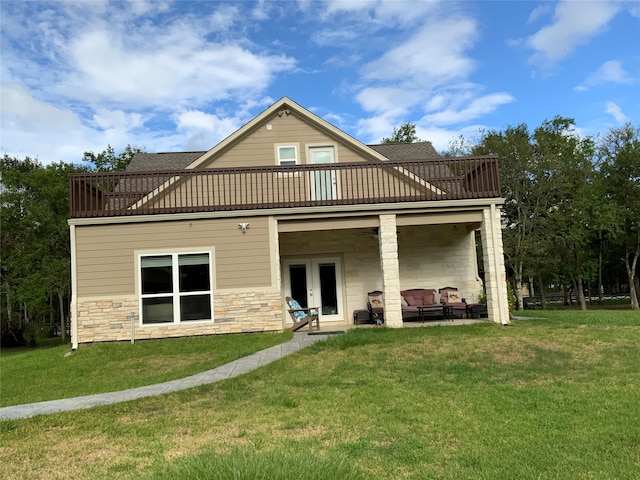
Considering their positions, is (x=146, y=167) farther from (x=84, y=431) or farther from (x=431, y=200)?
(x=84, y=431)

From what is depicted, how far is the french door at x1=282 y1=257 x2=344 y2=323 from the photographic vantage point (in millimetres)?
14773

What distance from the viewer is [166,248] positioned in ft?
39.8

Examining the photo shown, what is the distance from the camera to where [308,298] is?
14.8 metres

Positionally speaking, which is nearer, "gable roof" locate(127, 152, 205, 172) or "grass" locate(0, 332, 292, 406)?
"grass" locate(0, 332, 292, 406)

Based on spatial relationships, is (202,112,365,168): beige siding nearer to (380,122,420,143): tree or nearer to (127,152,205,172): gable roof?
(127,152,205,172): gable roof

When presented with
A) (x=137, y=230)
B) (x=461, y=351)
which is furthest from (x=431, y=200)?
(x=137, y=230)

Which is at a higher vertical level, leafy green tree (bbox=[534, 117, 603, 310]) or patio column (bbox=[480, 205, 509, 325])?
leafy green tree (bbox=[534, 117, 603, 310])

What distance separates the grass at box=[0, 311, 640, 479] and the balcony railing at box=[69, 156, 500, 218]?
4.87 meters

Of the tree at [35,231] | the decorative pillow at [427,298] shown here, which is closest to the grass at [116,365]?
the decorative pillow at [427,298]

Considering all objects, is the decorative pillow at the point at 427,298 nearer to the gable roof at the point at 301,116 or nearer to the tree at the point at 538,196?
the gable roof at the point at 301,116

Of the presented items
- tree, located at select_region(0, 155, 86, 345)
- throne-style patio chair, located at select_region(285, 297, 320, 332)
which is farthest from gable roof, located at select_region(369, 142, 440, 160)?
tree, located at select_region(0, 155, 86, 345)

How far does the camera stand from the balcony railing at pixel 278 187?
12.2m

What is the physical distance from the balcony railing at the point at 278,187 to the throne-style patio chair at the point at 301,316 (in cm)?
277

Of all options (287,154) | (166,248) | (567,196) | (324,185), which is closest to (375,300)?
(324,185)
